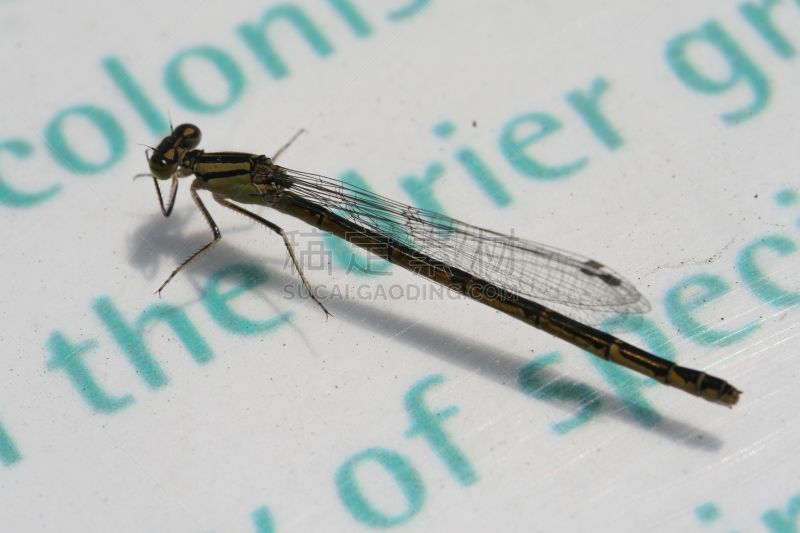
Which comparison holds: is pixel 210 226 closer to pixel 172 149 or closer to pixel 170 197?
pixel 170 197

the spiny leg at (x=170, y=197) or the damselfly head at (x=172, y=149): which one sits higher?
the damselfly head at (x=172, y=149)

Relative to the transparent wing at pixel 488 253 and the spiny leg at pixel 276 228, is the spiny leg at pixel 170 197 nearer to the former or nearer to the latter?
the spiny leg at pixel 276 228

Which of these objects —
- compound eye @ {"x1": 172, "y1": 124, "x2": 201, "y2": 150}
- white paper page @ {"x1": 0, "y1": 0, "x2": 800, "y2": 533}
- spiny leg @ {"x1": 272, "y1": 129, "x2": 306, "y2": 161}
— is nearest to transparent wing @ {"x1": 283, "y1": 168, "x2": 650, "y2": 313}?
white paper page @ {"x1": 0, "y1": 0, "x2": 800, "y2": 533}

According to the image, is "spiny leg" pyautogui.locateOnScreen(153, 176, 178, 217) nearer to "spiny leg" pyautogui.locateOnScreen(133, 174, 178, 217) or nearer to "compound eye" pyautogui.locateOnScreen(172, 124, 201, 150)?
"spiny leg" pyautogui.locateOnScreen(133, 174, 178, 217)

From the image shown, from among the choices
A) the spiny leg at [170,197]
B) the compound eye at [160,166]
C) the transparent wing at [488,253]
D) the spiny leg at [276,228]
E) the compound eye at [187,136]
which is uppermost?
the compound eye at [187,136]

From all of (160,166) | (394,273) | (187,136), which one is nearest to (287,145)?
(187,136)

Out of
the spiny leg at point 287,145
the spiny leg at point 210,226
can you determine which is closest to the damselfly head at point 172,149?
the spiny leg at point 210,226

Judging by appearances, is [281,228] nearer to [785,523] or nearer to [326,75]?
[326,75]
